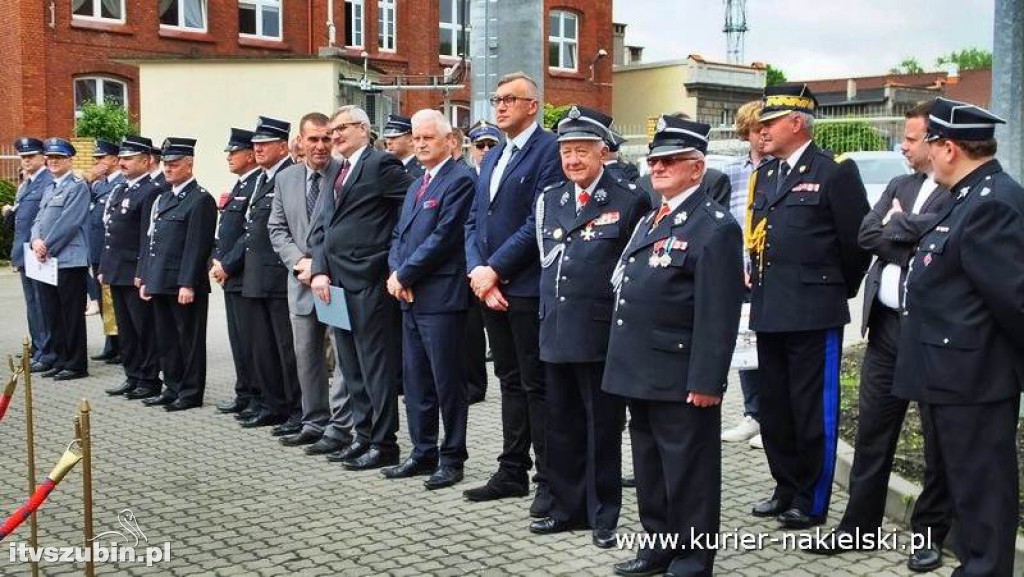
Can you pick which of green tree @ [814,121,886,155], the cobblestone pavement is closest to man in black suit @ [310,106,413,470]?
the cobblestone pavement

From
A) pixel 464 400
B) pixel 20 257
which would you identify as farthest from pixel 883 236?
pixel 20 257

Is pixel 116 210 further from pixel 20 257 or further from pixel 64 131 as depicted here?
pixel 64 131

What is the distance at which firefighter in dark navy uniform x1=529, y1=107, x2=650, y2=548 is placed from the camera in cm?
575

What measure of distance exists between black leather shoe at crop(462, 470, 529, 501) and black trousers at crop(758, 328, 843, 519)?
4.85 feet

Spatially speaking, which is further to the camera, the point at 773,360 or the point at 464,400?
→ the point at 464,400

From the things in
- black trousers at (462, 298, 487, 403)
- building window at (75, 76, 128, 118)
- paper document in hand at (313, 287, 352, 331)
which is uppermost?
building window at (75, 76, 128, 118)

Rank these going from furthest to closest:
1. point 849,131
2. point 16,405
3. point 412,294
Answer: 1. point 849,131
2. point 16,405
3. point 412,294

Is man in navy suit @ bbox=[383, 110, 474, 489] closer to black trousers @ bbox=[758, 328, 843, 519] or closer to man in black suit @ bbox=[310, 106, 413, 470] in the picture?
man in black suit @ bbox=[310, 106, 413, 470]

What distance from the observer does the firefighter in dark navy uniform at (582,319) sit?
18.9 feet

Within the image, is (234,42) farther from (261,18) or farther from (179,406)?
(179,406)

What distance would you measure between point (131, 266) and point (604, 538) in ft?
20.1

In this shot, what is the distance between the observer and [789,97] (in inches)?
240

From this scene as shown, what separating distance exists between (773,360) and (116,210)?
6713mm

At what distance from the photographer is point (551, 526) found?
6.00m
